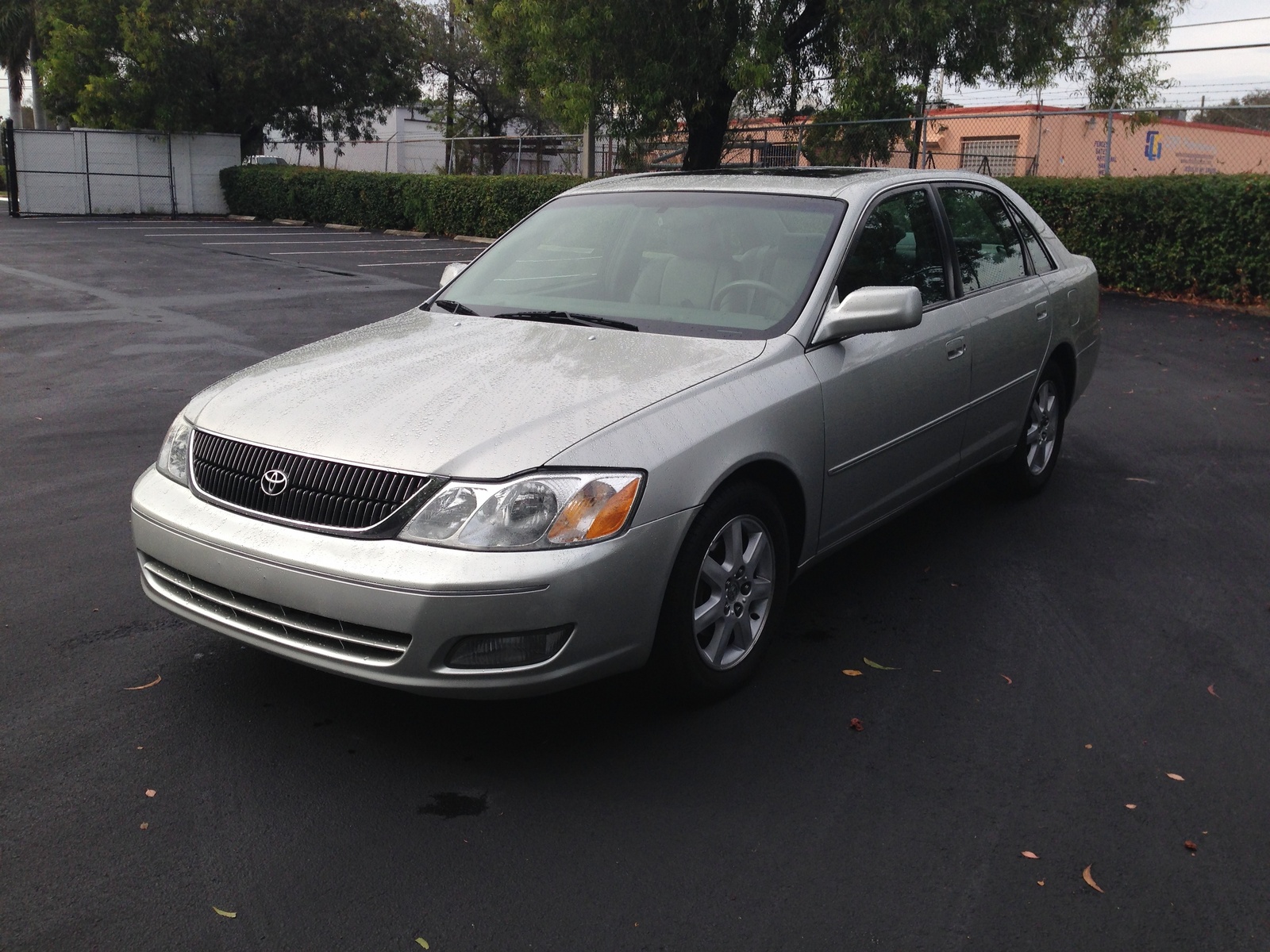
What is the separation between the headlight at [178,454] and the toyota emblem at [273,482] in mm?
453

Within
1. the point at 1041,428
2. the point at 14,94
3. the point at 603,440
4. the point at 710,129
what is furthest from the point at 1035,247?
the point at 14,94

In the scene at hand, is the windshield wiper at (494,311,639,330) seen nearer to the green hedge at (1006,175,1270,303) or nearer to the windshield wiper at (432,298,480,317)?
the windshield wiper at (432,298,480,317)

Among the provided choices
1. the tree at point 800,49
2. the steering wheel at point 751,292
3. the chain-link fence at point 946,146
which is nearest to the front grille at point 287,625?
the steering wheel at point 751,292

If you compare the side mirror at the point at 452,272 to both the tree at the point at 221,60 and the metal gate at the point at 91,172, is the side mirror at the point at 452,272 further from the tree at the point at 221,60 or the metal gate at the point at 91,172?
the tree at the point at 221,60

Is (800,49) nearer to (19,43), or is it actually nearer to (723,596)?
(723,596)

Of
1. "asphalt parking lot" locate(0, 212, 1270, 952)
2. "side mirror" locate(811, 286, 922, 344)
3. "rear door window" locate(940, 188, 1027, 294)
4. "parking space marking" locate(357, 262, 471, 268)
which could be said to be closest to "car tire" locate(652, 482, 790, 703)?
"asphalt parking lot" locate(0, 212, 1270, 952)

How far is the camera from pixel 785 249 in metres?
4.55

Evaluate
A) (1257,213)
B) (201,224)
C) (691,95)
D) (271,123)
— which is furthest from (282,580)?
(271,123)

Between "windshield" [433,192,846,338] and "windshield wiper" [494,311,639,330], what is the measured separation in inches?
0.7

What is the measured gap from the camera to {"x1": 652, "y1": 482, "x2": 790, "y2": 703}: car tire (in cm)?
357

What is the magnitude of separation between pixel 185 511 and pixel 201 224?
2947cm

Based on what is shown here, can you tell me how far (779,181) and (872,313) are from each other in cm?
115

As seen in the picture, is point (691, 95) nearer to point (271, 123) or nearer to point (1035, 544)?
point (1035, 544)

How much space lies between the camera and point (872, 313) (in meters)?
4.14
